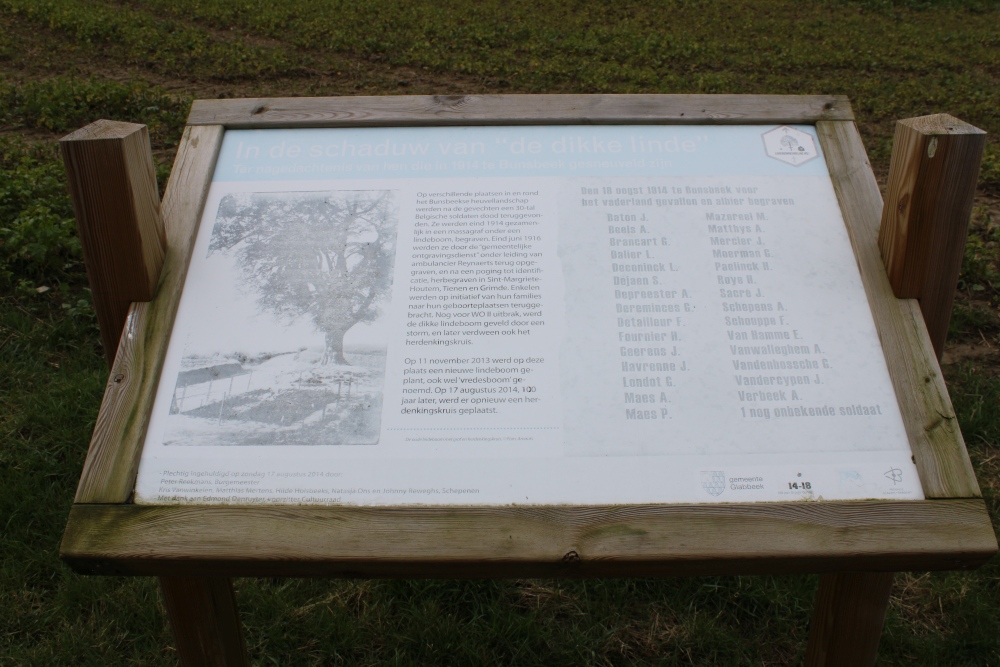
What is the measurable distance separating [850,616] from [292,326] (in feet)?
4.90

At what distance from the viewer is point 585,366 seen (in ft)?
5.70

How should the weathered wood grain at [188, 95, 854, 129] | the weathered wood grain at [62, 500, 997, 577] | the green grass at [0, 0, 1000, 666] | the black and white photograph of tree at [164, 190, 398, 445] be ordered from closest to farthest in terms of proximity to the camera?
the weathered wood grain at [62, 500, 997, 577] → the black and white photograph of tree at [164, 190, 398, 445] → the weathered wood grain at [188, 95, 854, 129] → the green grass at [0, 0, 1000, 666]

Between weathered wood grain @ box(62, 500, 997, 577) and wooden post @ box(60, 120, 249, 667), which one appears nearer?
weathered wood grain @ box(62, 500, 997, 577)

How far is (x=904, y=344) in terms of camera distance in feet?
5.82

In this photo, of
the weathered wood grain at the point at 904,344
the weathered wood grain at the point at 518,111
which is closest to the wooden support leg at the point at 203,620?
the weathered wood grain at the point at 518,111

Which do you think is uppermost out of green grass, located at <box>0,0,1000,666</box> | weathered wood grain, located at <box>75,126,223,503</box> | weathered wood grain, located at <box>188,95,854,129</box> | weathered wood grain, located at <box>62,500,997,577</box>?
weathered wood grain, located at <box>188,95,854,129</box>

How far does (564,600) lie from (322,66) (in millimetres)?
4996

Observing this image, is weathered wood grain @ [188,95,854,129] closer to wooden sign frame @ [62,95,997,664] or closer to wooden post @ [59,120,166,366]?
wooden post @ [59,120,166,366]

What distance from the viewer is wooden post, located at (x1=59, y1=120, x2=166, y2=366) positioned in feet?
5.65

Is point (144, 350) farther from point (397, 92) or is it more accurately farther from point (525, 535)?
point (397, 92)

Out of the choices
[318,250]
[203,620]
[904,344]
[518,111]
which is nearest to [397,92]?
[518,111]

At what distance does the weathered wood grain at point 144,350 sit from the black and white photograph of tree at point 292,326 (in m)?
0.06

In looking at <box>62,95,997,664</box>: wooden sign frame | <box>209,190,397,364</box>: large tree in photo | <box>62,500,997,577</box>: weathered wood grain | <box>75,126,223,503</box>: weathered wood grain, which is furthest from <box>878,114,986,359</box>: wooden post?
<box>75,126,223,503</box>: weathered wood grain

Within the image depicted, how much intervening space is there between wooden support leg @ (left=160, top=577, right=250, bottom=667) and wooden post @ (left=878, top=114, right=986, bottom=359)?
174 centimetres
